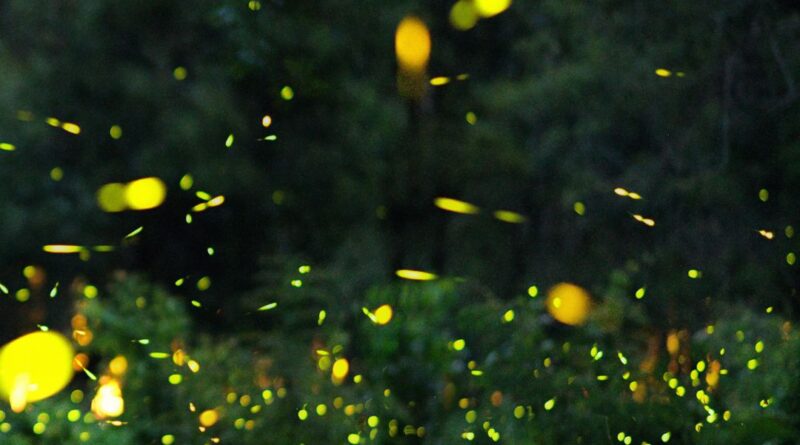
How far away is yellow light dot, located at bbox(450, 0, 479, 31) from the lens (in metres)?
8.36

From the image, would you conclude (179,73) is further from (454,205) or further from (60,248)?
(454,205)

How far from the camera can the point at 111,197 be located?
812 cm

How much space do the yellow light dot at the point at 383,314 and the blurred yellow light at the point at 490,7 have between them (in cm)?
536

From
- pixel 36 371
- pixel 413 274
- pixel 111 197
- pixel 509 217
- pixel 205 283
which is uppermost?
pixel 36 371

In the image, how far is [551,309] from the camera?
345cm

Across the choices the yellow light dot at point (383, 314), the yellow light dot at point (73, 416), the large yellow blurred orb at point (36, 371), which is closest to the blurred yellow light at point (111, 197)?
the large yellow blurred orb at point (36, 371)

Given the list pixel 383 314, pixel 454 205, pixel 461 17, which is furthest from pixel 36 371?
pixel 461 17

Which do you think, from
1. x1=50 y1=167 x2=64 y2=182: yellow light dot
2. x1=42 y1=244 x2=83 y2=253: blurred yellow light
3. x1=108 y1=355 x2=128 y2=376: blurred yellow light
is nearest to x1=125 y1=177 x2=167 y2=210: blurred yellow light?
x1=50 y1=167 x2=64 y2=182: yellow light dot

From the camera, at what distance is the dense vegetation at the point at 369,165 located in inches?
178

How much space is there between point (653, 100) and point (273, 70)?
2.04 meters

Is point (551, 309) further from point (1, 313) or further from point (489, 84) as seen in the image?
point (1, 313)

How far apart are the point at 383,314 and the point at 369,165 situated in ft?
16.0

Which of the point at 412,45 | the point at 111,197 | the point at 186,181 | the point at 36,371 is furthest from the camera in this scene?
the point at 412,45

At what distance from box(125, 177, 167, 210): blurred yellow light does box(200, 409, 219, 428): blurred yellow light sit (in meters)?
4.93
